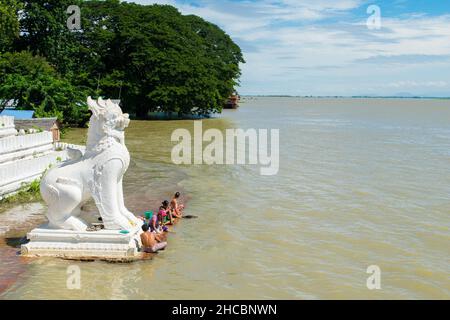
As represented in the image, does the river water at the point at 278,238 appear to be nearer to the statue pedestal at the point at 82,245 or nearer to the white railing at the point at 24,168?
the statue pedestal at the point at 82,245

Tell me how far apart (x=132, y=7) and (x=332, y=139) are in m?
25.6

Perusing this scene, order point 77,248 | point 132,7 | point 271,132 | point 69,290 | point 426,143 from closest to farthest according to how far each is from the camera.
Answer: point 69,290 < point 77,248 < point 426,143 < point 271,132 < point 132,7

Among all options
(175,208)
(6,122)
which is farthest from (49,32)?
(175,208)

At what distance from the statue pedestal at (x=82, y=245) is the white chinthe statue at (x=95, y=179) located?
0.22m

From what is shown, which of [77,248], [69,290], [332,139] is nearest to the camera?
[69,290]

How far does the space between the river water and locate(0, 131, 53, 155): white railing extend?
2379 millimetres

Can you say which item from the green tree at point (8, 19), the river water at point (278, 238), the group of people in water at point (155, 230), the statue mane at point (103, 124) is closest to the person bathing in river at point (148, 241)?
the group of people in water at point (155, 230)

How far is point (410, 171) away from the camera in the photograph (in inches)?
894

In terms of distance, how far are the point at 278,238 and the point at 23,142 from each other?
30.7 ft

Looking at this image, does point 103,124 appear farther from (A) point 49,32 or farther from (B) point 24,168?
(A) point 49,32

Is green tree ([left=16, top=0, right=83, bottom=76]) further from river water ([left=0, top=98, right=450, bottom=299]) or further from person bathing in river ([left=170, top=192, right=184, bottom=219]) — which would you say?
person bathing in river ([left=170, top=192, right=184, bottom=219])

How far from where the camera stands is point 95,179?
33.4 feet

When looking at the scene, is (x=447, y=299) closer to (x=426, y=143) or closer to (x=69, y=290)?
(x=69, y=290)

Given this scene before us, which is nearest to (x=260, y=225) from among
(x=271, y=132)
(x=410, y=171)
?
(x=410, y=171)
